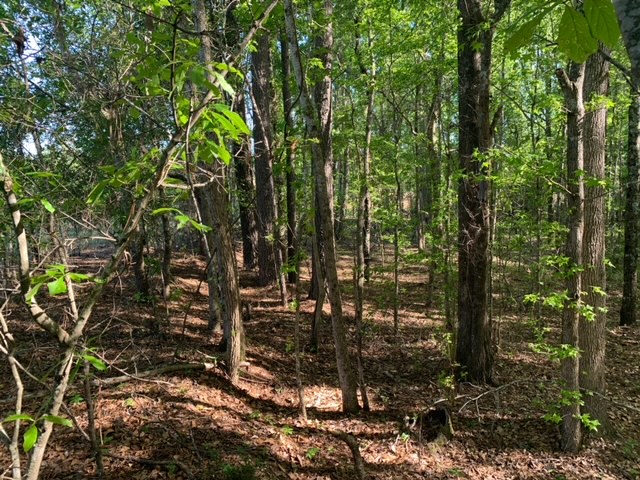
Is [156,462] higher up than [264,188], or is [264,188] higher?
[264,188]

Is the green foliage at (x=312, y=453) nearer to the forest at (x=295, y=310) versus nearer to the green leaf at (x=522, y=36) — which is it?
the forest at (x=295, y=310)

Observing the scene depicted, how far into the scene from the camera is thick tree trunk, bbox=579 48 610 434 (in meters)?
5.09

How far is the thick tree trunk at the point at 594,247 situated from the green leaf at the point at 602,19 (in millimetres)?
4739

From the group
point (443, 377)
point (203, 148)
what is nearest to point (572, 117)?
point (443, 377)

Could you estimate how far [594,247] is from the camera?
533 centimetres

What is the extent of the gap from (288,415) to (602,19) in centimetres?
579

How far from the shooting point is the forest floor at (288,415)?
409 cm

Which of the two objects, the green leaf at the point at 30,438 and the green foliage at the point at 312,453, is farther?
the green foliage at the point at 312,453

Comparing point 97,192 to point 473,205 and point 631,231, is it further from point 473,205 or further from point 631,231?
point 631,231

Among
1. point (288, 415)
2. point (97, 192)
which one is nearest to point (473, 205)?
point (288, 415)

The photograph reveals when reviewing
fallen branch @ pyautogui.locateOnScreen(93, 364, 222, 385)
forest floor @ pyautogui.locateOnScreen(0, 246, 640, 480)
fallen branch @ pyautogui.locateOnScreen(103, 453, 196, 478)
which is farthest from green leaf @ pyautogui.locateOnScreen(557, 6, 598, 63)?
fallen branch @ pyautogui.locateOnScreen(93, 364, 222, 385)

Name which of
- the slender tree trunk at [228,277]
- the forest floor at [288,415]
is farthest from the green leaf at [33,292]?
the slender tree trunk at [228,277]

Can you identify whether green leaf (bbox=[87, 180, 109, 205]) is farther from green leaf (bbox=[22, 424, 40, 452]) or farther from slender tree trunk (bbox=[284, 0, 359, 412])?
A: slender tree trunk (bbox=[284, 0, 359, 412])

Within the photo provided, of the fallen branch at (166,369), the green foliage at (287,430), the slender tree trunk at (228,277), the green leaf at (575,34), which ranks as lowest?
the green foliage at (287,430)
